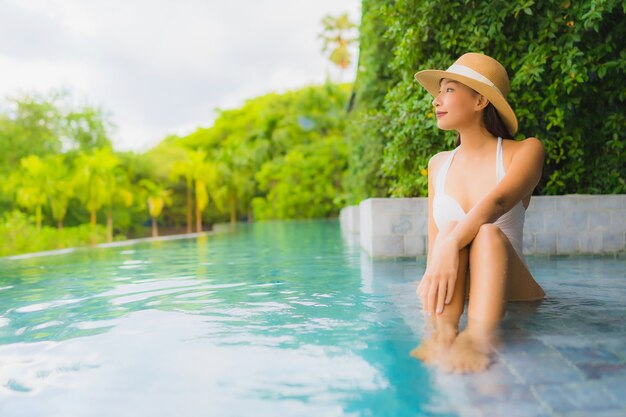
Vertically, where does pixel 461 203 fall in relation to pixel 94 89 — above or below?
below

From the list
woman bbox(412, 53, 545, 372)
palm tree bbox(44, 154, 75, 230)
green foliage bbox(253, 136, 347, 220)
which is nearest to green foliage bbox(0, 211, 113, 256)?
palm tree bbox(44, 154, 75, 230)

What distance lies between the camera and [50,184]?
Answer: 36.4m

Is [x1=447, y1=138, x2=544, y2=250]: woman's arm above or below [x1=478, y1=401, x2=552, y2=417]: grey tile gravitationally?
above

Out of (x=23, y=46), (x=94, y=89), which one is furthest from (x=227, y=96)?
(x=94, y=89)

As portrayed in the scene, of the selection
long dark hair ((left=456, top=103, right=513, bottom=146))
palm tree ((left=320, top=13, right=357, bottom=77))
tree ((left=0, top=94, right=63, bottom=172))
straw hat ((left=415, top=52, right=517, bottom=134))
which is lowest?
long dark hair ((left=456, top=103, right=513, bottom=146))

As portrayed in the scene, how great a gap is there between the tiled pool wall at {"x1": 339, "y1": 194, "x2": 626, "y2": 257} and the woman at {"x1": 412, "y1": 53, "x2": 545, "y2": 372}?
3.93 metres

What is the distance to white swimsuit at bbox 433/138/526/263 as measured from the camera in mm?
3811

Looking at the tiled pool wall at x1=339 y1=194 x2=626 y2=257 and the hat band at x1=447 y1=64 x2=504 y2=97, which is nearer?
the hat band at x1=447 y1=64 x2=504 y2=97

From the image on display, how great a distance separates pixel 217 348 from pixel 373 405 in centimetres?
116

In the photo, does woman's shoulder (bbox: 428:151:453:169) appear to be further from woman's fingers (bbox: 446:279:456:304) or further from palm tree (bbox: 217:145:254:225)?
palm tree (bbox: 217:145:254:225)

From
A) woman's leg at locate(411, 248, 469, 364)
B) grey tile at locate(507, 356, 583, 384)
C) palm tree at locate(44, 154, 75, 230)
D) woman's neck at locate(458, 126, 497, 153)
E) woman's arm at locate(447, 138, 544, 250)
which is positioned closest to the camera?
grey tile at locate(507, 356, 583, 384)

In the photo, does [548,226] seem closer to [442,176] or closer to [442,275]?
[442,176]

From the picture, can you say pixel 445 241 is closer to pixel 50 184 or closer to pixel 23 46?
pixel 50 184

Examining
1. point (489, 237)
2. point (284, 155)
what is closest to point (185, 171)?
point (284, 155)
